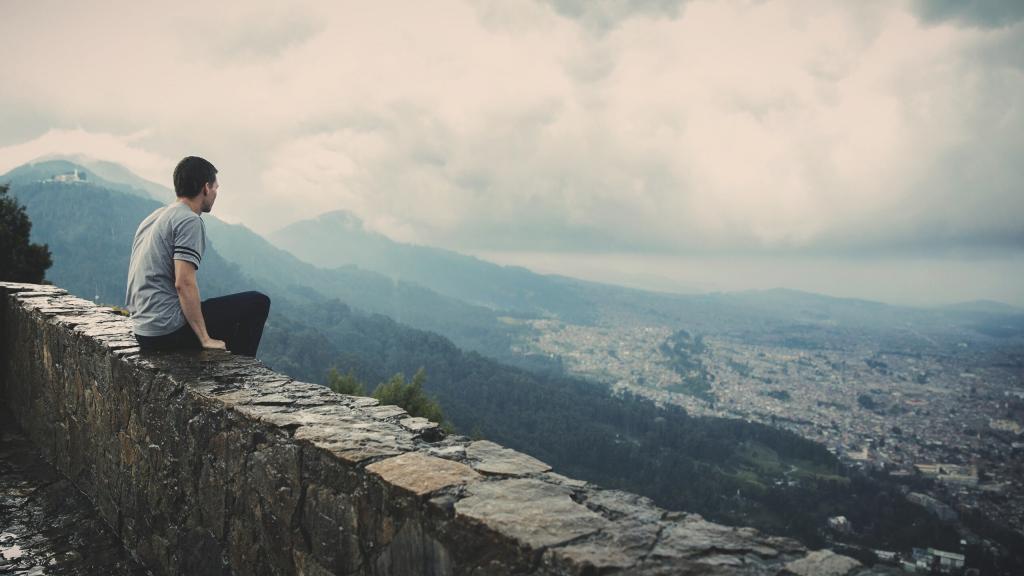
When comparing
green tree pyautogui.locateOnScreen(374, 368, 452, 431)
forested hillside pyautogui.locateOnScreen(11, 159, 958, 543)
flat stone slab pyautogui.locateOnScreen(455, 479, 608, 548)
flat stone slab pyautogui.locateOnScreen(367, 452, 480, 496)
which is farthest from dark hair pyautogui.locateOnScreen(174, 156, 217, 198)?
forested hillside pyautogui.locateOnScreen(11, 159, 958, 543)

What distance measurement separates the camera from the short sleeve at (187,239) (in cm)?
396

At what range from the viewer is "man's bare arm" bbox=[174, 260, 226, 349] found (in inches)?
155

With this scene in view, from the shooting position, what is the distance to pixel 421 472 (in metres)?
2.35

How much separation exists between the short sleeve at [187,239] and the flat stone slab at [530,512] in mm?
3171

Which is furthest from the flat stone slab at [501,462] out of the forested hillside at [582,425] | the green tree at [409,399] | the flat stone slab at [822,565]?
the forested hillside at [582,425]

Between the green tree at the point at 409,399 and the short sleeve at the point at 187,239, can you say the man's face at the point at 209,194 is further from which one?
the green tree at the point at 409,399

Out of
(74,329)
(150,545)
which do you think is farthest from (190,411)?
(74,329)

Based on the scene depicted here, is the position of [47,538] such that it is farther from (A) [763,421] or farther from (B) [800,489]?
(A) [763,421]

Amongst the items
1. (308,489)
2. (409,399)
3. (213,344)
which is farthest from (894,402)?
(308,489)

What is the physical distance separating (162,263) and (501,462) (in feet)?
10.7

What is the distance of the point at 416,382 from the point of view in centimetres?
3728

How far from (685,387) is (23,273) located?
158 m

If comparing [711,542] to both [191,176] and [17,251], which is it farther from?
[17,251]

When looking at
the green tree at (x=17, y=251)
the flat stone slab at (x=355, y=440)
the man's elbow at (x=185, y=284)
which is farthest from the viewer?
the green tree at (x=17, y=251)
